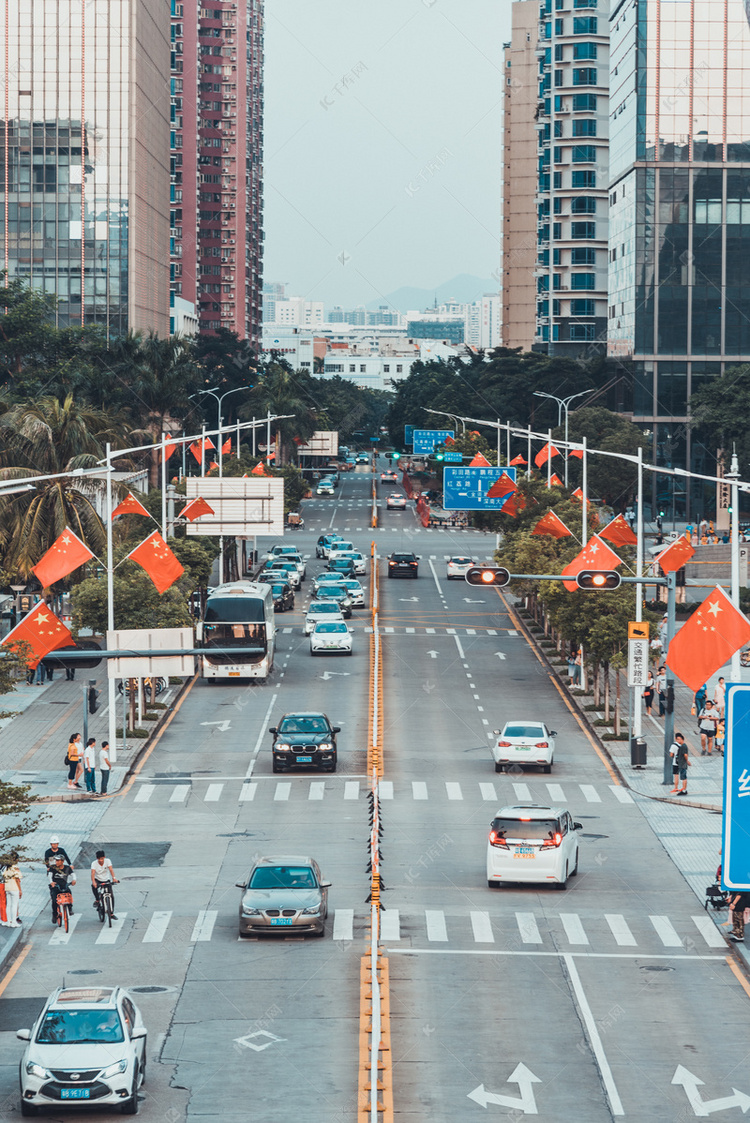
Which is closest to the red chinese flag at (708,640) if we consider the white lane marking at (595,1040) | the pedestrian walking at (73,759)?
the white lane marking at (595,1040)

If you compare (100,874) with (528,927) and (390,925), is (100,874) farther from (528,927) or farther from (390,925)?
(528,927)

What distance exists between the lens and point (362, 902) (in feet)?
112

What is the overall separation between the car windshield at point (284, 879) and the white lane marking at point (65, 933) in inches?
144

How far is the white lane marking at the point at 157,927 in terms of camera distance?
31.6 meters

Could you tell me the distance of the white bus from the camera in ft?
205

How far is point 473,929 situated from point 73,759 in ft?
56.8

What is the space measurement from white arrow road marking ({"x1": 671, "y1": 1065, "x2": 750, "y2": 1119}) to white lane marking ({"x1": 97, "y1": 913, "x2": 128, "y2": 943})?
1226 centimetres

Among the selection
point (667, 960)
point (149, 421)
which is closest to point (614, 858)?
point (667, 960)

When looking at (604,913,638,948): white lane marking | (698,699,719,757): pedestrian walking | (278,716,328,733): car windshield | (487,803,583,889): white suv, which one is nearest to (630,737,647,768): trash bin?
(698,699,719,757): pedestrian walking

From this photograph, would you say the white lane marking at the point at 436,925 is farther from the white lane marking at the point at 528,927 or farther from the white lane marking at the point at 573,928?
the white lane marking at the point at 573,928

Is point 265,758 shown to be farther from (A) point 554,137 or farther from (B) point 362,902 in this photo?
(A) point 554,137

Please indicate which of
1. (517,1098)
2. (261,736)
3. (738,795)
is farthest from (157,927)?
(261,736)

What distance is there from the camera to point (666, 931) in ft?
106

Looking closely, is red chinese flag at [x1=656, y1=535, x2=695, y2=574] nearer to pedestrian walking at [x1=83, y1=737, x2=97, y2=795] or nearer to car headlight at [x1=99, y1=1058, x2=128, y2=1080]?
pedestrian walking at [x1=83, y1=737, x2=97, y2=795]
